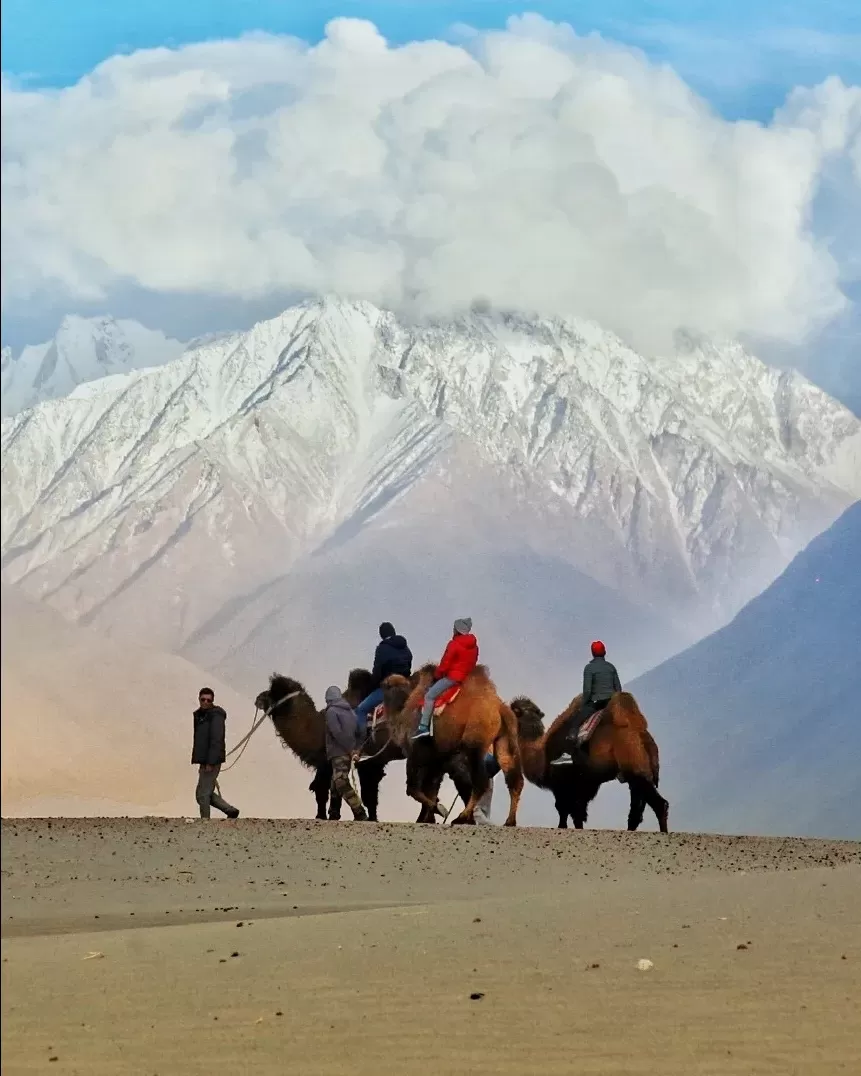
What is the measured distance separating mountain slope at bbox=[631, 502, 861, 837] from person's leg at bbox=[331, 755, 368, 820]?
2047 centimetres

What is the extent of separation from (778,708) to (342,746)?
1113 inches

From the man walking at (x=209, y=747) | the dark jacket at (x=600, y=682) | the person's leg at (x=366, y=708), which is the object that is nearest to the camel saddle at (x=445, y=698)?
the person's leg at (x=366, y=708)

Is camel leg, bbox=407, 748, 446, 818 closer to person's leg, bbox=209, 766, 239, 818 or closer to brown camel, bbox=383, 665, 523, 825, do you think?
brown camel, bbox=383, 665, 523, 825

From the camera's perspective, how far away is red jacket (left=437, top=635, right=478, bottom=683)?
2098 cm

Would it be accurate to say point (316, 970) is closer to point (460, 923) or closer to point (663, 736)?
point (460, 923)

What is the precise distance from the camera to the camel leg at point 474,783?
71.3 ft

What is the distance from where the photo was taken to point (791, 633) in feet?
169

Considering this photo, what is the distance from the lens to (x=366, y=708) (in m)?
23.2

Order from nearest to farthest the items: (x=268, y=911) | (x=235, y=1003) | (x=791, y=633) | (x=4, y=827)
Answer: (x=4, y=827) < (x=235, y=1003) < (x=268, y=911) < (x=791, y=633)

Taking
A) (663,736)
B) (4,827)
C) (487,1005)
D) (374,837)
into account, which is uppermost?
(663,736)

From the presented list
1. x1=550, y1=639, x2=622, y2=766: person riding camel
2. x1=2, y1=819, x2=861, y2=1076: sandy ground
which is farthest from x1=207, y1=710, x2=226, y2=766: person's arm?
x1=550, y1=639, x2=622, y2=766: person riding camel

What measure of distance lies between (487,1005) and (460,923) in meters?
3.01

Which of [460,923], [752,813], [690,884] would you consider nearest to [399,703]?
[690,884]

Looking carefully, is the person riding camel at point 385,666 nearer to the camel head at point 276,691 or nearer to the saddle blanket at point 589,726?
the camel head at point 276,691
